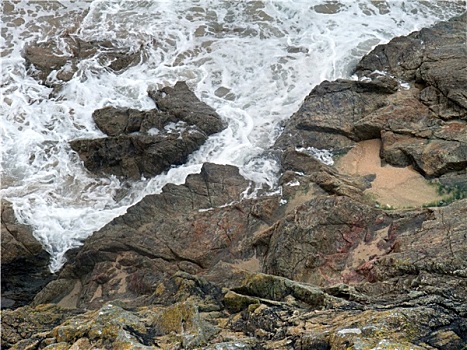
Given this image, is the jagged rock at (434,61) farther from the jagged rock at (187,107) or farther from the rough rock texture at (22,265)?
the rough rock texture at (22,265)

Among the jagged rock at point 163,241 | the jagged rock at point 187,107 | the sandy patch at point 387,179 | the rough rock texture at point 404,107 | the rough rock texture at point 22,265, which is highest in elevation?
the rough rock texture at point 404,107

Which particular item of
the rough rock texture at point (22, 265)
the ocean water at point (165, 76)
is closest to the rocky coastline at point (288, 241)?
the rough rock texture at point (22, 265)

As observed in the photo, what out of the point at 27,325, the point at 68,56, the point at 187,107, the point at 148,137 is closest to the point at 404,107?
the point at 187,107

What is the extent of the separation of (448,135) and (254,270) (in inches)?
230

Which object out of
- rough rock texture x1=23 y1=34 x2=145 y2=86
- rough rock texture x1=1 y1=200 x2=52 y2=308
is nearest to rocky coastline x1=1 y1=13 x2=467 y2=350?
rough rock texture x1=1 y1=200 x2=52 y2=308

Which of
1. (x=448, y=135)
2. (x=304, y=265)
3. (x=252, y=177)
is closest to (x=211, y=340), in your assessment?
(x=304, y=265)

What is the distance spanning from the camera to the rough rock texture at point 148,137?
1527cm

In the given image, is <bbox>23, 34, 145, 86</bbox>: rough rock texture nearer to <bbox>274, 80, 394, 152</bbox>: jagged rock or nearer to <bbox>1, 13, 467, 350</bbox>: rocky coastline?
<bbox>1, 13, 467, 350</bbox>: rocky coastline

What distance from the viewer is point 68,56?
1998 centimetres

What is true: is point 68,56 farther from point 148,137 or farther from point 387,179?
point 387,179

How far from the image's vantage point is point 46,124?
57.4 ft

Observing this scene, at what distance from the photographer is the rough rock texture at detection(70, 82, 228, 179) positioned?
50.1ft

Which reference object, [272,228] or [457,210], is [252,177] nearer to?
[272,228]

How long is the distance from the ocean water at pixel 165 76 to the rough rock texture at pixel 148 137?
1.07 feet
